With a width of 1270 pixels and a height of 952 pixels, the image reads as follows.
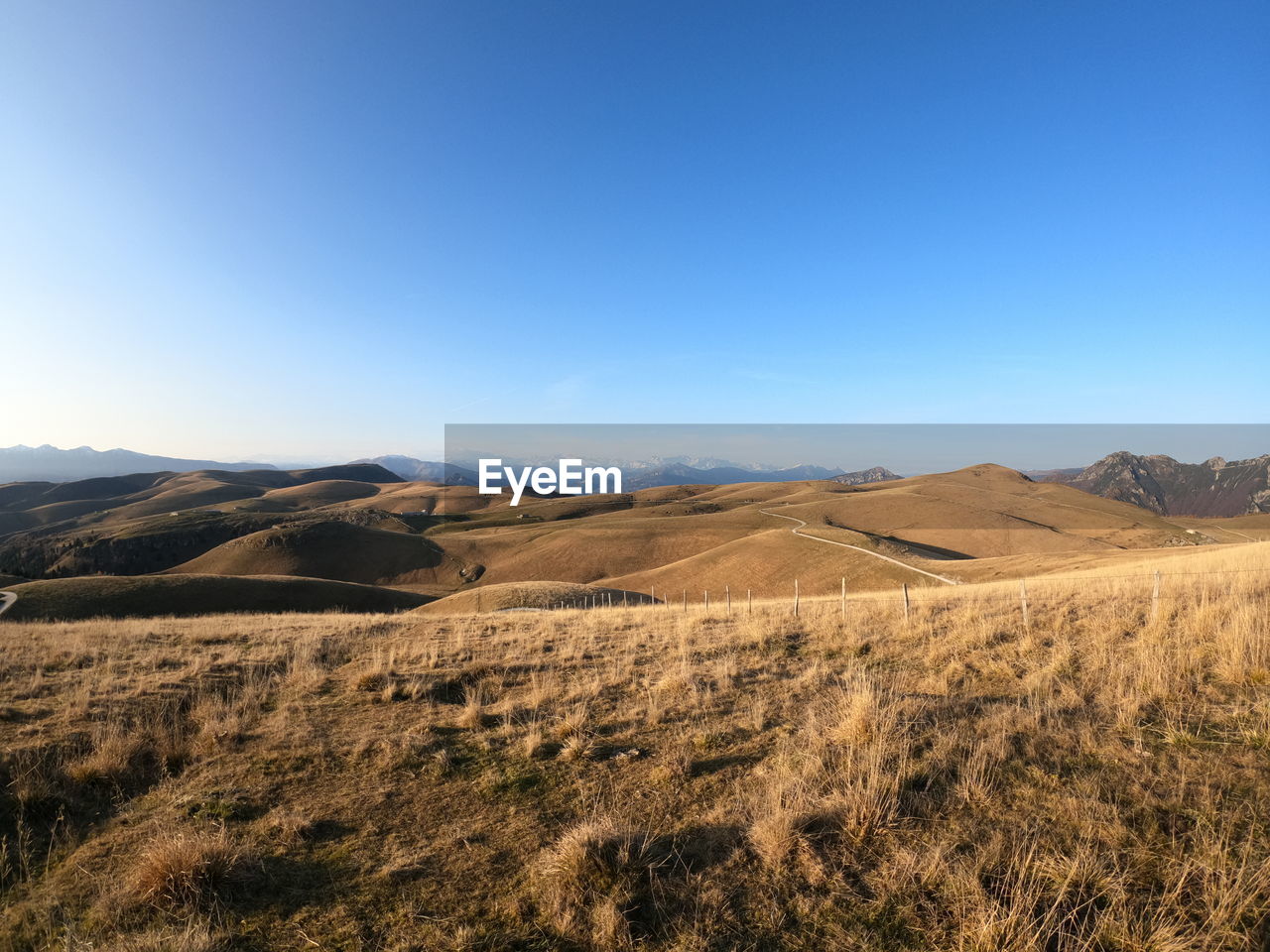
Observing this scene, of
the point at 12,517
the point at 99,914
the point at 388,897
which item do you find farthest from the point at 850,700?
the point at 12,517

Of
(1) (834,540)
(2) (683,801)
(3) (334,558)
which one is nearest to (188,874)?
(2) (683,801)

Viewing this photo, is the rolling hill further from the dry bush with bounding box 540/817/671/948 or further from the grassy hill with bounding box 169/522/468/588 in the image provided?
the dry bush with bounding box 540/817/671/948

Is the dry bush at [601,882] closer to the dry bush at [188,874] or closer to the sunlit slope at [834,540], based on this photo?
the dry bush at [188,874]

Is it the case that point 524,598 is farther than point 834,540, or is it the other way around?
point 834,540

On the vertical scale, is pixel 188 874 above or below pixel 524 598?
above

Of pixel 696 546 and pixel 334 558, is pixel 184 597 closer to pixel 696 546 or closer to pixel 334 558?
pixel 334 558

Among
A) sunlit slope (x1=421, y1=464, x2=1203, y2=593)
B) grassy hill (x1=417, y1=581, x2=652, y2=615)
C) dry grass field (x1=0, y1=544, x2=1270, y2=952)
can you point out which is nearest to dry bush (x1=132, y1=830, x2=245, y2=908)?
dry grass field (x1=0, y1=544, x2=1270, y2=952)

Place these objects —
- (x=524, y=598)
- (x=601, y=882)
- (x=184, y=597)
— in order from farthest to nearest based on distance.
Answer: (x=184, y=597)
(x=524, y=598)
(x=601, y=882)
